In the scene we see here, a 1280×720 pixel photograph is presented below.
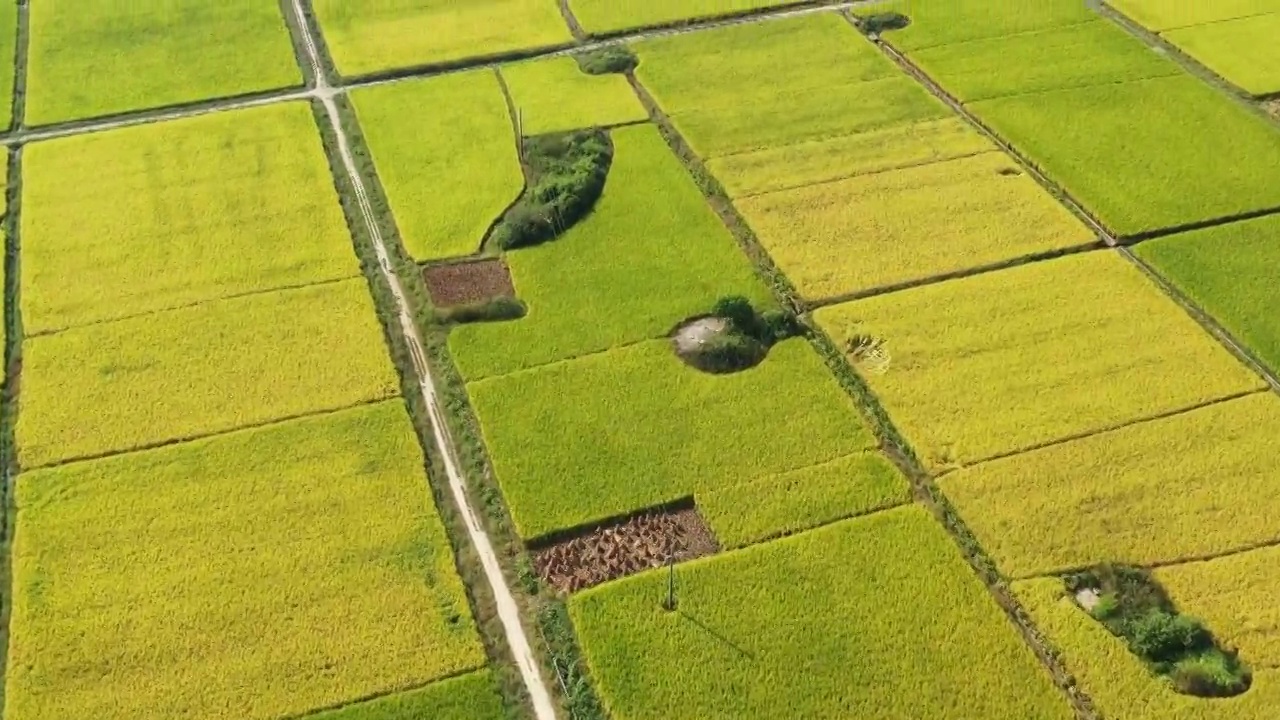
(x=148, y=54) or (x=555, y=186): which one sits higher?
(x=555, y=186)

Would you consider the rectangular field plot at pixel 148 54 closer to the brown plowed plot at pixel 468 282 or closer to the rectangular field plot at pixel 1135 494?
the brown plowed plot at pixel 468 282

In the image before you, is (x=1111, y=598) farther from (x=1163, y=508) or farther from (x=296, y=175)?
(x=296, y=175)

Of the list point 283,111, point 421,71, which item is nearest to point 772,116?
point 421,71

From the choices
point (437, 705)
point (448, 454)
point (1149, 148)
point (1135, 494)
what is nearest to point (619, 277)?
point (448, 454)

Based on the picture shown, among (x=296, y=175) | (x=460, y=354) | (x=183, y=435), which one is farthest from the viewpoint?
(x=296, y=175)

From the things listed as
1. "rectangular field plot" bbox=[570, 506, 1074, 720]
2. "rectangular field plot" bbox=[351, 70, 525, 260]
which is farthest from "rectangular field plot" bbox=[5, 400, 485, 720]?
"rectangular field plot" bbox=[351, 70, 525, 260]

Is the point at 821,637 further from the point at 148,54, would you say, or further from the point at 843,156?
the point at 148,54
